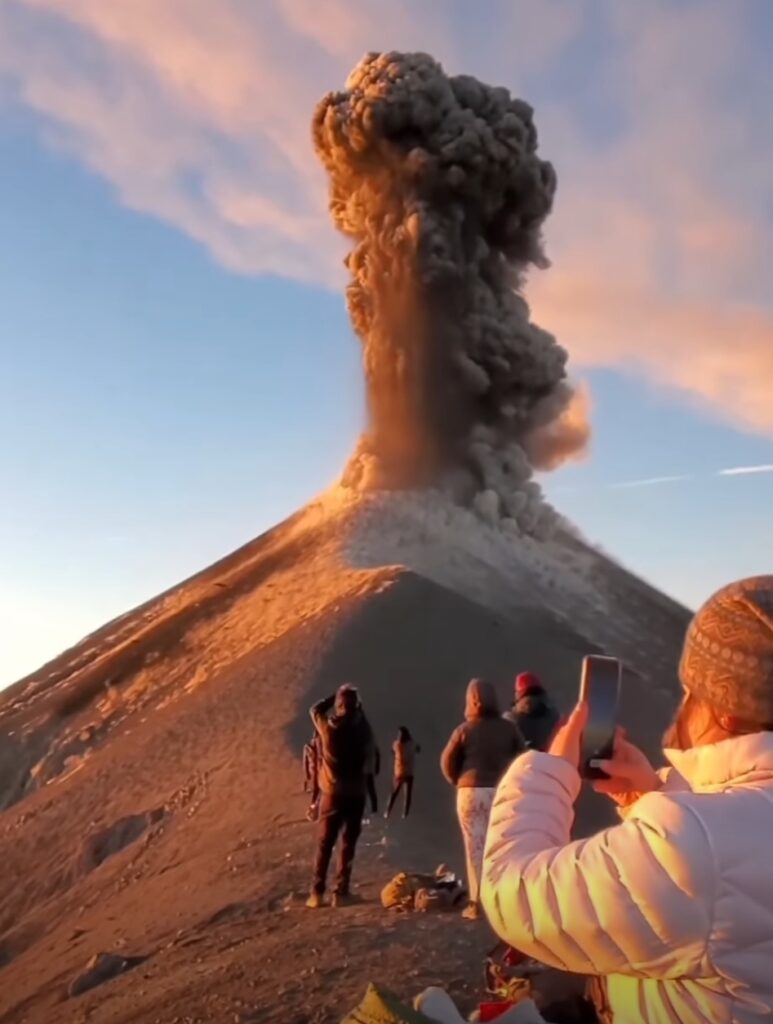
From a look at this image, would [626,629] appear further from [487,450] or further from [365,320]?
[365,320]

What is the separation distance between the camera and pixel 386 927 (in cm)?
877

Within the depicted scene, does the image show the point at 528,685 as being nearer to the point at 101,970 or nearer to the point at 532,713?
the point at 532,713

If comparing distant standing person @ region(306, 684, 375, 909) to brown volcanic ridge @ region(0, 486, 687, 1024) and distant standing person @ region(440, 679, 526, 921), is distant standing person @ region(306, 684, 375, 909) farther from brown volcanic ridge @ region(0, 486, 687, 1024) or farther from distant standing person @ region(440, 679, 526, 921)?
distant standing person @ region(440, 679, 526, 921)

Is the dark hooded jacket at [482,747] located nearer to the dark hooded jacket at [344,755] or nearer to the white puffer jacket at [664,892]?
the dark hooded jacket at [344,755]

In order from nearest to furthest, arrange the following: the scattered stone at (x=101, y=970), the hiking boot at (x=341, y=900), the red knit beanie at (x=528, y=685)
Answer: the red knit beanie at (x=528, y=685) < the hiking boot at (x=341, y=900) < the scattered stone at (x=101, y=970)

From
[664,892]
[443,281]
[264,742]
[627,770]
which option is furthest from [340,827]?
[443,281]

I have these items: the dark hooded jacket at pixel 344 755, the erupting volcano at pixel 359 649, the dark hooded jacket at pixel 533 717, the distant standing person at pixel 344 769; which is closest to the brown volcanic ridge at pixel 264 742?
the erupting volcano at pixel 359 649

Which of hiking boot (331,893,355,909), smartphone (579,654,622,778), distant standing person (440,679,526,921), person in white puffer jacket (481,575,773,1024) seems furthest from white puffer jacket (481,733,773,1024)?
hiking boot (331,893,355,909)

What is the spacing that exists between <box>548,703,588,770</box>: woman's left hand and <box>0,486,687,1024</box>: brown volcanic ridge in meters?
5.36

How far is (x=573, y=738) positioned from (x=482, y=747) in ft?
21.0

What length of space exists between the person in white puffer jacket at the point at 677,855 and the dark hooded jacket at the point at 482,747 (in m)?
6.10

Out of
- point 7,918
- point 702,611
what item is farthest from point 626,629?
point 702,611

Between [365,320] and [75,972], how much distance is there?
3599 cm

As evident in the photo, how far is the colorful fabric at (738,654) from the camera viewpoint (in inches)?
88.3
